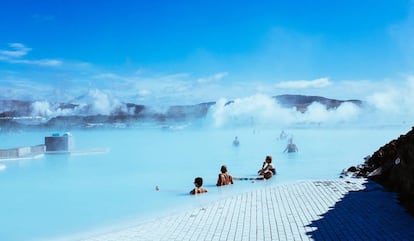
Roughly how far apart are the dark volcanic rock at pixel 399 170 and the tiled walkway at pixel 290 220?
25 cm

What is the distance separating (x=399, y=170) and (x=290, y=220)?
3617mm

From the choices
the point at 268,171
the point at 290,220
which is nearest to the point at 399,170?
the point at 290,220

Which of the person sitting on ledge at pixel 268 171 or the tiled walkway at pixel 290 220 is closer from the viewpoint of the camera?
the tiled walkway at pixel 290 220

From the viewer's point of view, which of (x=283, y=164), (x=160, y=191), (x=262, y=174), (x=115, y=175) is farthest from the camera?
(x=283, y=164)

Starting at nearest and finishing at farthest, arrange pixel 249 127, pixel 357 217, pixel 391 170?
pixel 357 217
pixel 391 170
pixel 249 127

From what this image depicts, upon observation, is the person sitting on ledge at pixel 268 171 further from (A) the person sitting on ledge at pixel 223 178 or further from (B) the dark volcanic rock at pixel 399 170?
(B) the dark volcanic rock at pixel 399 170

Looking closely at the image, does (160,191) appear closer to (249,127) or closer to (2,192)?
(2,192)

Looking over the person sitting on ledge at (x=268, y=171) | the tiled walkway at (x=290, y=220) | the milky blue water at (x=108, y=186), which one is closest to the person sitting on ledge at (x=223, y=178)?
the milky blue water at (x=108, y=186)

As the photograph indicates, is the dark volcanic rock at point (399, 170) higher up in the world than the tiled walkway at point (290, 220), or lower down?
higher up

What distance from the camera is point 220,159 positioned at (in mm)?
20062

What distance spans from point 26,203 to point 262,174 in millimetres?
6719

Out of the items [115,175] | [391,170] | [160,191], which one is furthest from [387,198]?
[115,175]

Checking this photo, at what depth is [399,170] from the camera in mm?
8672

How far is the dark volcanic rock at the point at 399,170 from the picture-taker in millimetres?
7090
